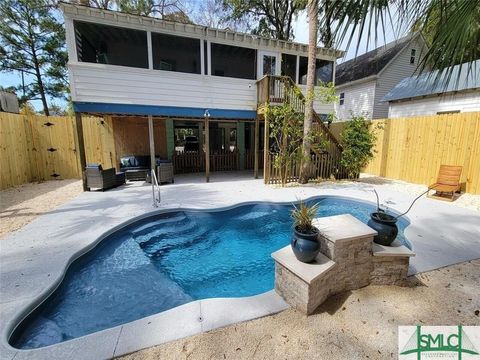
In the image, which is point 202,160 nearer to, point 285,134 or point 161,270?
point 285,134

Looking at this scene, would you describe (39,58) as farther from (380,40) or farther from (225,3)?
(380,40)

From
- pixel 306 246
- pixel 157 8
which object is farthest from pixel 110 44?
pixel 306 246

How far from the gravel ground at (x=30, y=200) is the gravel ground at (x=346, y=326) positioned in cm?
474

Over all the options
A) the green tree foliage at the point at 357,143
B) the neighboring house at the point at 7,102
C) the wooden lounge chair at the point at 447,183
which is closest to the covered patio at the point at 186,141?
the neighboring house at the point at 7,102

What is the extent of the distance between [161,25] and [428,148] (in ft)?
32.7

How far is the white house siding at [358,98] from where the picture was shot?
52.5ft

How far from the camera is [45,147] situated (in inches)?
368

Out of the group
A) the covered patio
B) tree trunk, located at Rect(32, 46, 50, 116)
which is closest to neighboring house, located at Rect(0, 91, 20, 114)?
the covered patio

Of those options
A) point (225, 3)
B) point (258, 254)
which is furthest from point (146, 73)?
point (225, 3)

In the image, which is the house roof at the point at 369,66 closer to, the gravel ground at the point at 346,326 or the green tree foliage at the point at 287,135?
the green tree foliage at the point at 287,135

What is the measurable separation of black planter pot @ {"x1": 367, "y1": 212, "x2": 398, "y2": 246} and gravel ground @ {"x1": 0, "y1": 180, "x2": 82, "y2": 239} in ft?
20.5

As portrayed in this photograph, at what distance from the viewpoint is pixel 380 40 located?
172 centimetres

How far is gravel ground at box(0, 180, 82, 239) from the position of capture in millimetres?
5196

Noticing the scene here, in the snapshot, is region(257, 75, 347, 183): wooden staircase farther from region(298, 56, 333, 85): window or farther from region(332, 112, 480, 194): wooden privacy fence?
region(298, 56, 333, 85): window
